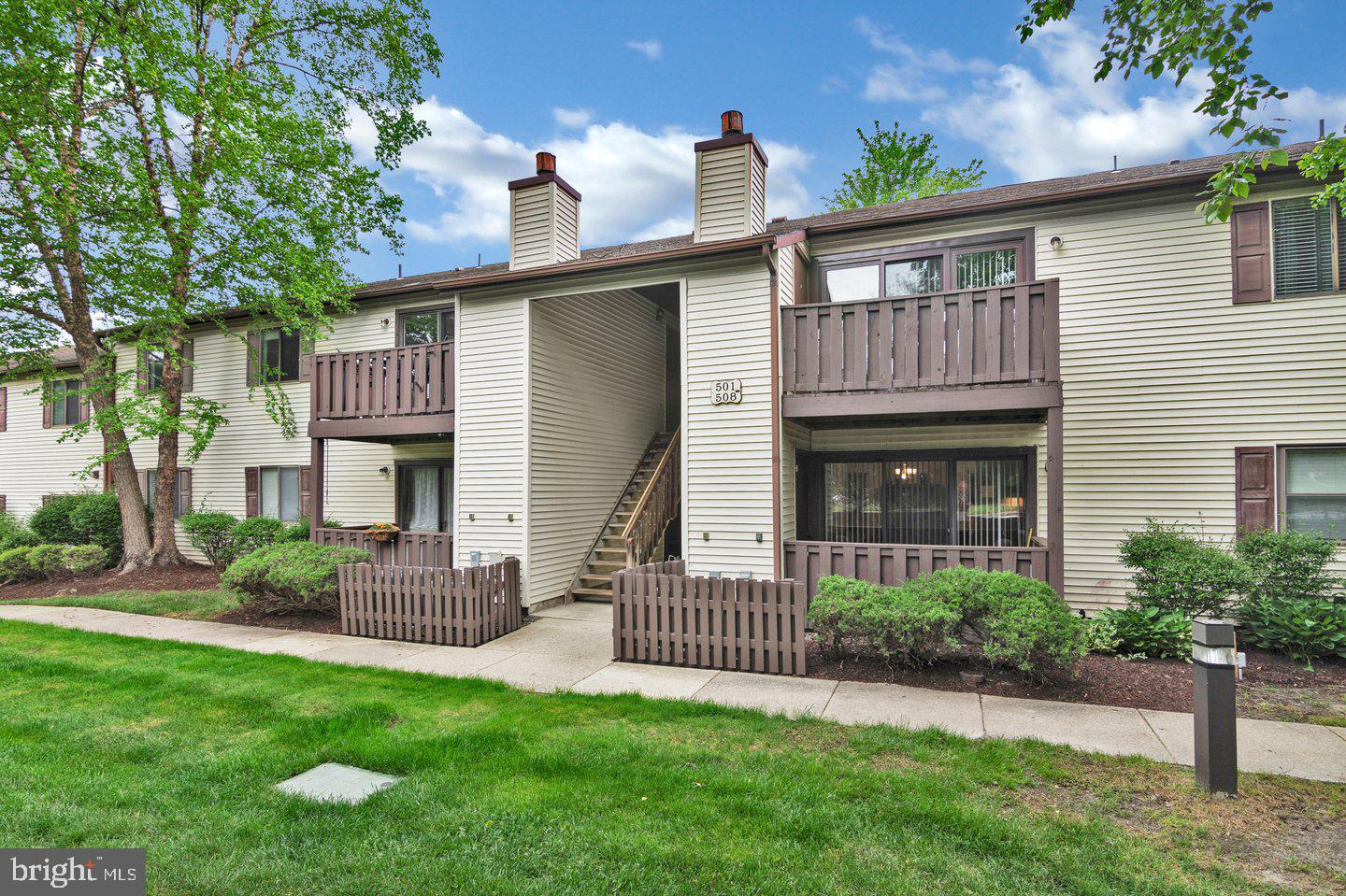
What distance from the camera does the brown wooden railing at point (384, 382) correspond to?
10.7m

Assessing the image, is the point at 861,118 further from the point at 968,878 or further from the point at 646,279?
the point at 968,878

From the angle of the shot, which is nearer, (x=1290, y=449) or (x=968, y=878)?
(x=968, y=878)

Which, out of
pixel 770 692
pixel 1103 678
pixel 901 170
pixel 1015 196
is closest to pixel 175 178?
pixel 770 692

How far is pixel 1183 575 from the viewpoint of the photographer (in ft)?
23.6

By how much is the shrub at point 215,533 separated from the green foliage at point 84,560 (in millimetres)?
1908

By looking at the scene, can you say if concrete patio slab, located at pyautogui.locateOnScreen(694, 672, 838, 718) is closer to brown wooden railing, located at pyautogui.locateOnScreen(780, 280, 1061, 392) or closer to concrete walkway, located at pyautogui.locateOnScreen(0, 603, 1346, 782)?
concrete walkway, located at pyautogui.locateOnScreen(0, 603, 1346, 782)

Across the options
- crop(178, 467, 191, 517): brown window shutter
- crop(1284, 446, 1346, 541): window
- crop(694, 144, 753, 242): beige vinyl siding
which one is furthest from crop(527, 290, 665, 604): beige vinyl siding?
crop(178, 467, 191, 517): brown window shutter

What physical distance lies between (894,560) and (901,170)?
2493 cm

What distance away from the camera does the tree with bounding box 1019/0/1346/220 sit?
5066 millimetres

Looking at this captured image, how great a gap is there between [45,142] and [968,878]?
16.4 metres

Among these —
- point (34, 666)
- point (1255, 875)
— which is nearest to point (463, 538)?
point (34, 666)

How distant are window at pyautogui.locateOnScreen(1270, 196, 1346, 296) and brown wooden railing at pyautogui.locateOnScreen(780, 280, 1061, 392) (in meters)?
3.30

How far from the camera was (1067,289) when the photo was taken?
29.5 feet

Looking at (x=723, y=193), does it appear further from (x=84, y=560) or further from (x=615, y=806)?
(x=84, y=560)
